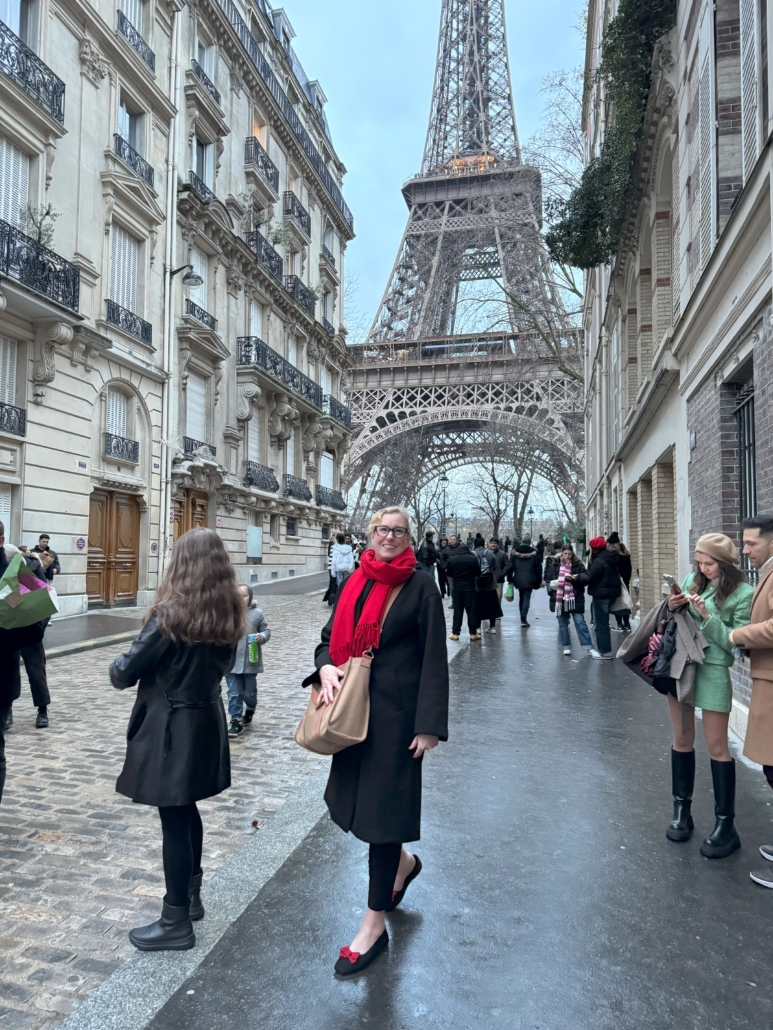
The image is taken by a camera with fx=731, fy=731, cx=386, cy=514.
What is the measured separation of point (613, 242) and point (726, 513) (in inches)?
370

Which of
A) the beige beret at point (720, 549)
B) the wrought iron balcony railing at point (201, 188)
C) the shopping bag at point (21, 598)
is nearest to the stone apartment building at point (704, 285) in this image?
the beige beret at point (720, 549)

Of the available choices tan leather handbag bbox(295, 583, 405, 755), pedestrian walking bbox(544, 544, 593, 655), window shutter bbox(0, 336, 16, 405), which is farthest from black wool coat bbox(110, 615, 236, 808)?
window shutter bbox(0, 336, 16, 405)

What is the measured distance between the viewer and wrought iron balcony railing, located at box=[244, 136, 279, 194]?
85.6 feet

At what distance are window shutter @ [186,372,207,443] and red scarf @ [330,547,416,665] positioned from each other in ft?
66.0

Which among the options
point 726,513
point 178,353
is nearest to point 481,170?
point 178,353

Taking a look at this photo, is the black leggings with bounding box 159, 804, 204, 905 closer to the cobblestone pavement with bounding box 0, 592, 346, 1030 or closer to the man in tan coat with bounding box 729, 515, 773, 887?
the cobblestone pavement with bounding box 0, 592, 346, 1030

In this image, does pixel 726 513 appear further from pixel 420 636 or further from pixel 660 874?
pixel 420 636

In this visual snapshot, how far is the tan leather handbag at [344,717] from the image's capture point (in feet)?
8.96

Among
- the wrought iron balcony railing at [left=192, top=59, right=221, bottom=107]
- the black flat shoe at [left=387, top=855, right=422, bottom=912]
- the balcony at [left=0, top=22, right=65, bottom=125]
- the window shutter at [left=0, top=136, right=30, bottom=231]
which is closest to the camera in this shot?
the black flat shoe at [left=387, top=855, right=422, bottom=912]

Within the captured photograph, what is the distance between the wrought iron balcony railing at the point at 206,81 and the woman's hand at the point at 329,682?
78.8 feet

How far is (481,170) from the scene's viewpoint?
170 feet

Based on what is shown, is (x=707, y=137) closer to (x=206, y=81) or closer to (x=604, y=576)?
(x=604, y=576)

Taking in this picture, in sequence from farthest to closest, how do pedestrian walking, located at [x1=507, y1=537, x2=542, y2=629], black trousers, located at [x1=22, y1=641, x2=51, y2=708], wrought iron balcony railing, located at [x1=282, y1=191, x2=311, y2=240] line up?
wrought iron balcony railing, located at [x1=282, y1=191, x2=311, y2=240], pedestrian walking, located at [x1=507, y1=537, x2=542, y2=629], black trousers, located at [x1=22, y1=641, x2=51, y2=708]

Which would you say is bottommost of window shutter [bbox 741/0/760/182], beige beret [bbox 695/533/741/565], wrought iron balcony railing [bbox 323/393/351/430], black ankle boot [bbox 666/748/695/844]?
black ankle boot [bbox 666/748/695/844]
